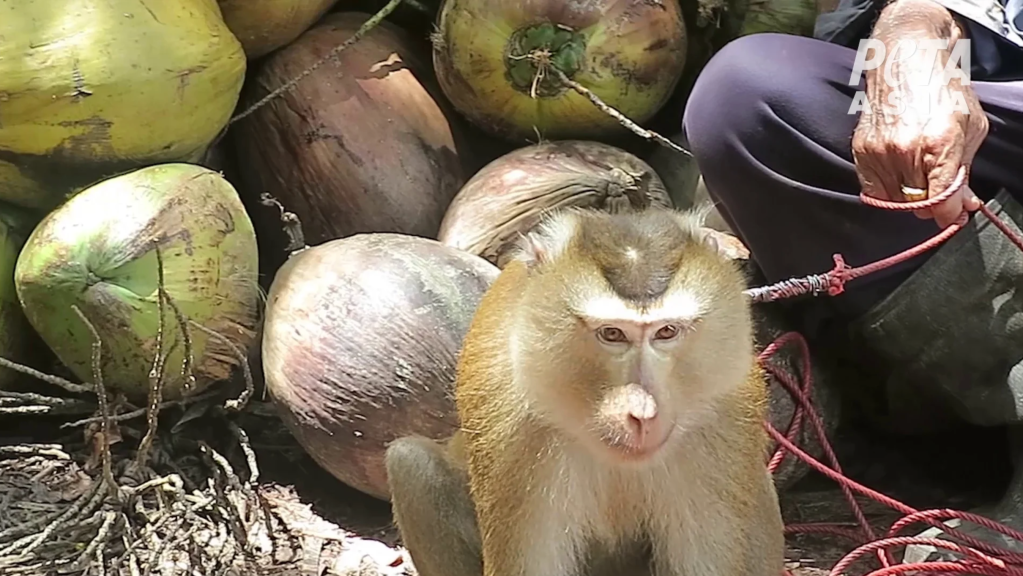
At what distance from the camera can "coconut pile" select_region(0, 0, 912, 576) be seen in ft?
5.59

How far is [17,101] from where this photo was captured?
1.78 m

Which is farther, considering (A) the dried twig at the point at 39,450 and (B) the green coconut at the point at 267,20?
(B) the green coconut at the point at 267,20

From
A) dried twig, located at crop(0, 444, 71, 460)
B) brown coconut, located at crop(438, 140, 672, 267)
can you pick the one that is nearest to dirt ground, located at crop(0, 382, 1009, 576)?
dried twig, located at crop(0, 444, 71, 460)

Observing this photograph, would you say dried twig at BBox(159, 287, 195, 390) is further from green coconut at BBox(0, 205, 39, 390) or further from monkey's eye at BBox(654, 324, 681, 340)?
monkey's eye at BBox(654, 324, 681, 340)

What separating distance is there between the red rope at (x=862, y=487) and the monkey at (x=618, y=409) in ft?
0.72

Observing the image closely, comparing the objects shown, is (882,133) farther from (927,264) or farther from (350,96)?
(350,96)

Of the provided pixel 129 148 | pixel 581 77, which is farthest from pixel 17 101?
pixel 581 77

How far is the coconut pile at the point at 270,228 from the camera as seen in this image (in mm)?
1703

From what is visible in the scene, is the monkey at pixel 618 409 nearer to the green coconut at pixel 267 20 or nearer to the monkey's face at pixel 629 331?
Answer: the monkey's face at pixel 629 331

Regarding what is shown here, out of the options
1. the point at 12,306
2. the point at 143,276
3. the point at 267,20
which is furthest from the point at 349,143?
the point at 12,306

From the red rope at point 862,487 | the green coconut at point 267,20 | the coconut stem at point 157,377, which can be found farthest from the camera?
the green coconut at point 267,20

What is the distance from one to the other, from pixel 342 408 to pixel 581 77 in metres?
0.78

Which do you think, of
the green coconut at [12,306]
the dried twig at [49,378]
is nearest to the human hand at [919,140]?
the dried twig at [49,378]

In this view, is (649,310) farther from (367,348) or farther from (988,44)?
(988,44)
